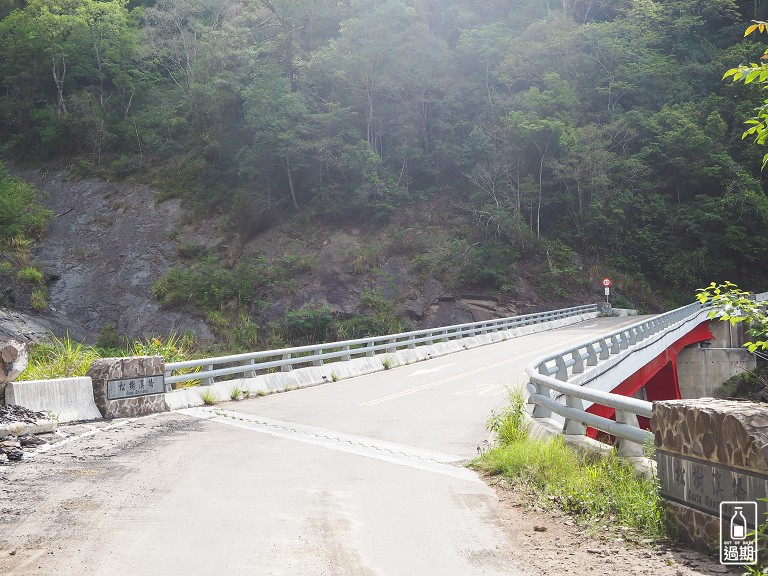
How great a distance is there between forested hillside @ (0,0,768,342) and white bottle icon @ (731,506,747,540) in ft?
154

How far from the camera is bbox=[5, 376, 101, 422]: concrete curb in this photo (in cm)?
1279

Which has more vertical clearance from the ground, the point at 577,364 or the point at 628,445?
the point at 628,445

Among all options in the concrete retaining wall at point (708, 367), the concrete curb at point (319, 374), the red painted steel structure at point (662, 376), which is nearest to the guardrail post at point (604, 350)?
the red painted steel structure at point (662, 376)

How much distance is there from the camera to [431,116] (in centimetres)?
6191

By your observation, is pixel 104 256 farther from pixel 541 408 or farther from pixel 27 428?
pixel 541 408

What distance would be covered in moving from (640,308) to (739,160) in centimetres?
1567

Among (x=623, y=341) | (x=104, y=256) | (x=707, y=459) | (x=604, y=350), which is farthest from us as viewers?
(x=104, y=256)

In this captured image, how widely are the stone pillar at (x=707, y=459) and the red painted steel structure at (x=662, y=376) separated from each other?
57.6 feet

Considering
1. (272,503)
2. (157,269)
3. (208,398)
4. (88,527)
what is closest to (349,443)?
(272,503)

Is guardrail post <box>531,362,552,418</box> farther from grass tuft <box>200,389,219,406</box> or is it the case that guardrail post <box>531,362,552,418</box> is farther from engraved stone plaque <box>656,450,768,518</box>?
grass tuft <box>200,389,219,406</box>

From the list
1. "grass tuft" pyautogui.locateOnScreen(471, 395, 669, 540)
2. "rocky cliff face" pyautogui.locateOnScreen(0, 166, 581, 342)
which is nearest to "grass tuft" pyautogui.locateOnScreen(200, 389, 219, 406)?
"grass tuft" pyautogui.locateOnScreen(471, 395, 669, 540)

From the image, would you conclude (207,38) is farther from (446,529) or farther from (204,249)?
(446,529)

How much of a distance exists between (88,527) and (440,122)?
56.9 m

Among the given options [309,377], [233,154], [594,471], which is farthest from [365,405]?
[233,154]
